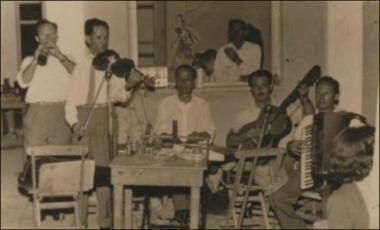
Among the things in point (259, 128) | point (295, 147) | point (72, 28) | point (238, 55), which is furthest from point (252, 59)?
point (295, 147)

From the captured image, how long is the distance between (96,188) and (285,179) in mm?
1630

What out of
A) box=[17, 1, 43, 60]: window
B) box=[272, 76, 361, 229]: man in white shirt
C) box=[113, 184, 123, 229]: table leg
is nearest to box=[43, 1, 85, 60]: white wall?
box=[113, 184, 123, 229]: table leg

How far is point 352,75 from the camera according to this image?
20.3 feet

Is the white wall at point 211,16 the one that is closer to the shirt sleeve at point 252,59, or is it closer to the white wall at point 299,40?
the white wall at point 299,40

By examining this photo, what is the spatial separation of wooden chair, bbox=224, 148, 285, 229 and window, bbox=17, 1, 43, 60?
7.66 meters

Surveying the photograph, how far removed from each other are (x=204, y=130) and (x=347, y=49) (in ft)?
4.80

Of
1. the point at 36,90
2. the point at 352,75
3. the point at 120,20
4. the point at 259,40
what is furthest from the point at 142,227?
the point at 259,40

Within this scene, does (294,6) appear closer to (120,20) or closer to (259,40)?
(259,40)

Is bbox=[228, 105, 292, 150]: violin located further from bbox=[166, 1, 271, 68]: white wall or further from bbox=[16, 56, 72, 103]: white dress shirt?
bbox=[166, 1, 271, 68]: white wall

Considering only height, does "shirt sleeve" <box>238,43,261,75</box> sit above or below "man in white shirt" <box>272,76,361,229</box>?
above

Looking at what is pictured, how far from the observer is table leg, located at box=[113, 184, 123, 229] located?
550 centimetres

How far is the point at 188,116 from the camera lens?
21.6 ft

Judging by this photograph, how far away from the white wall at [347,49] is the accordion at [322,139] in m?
0.61

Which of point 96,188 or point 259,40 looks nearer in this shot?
point 96,188
